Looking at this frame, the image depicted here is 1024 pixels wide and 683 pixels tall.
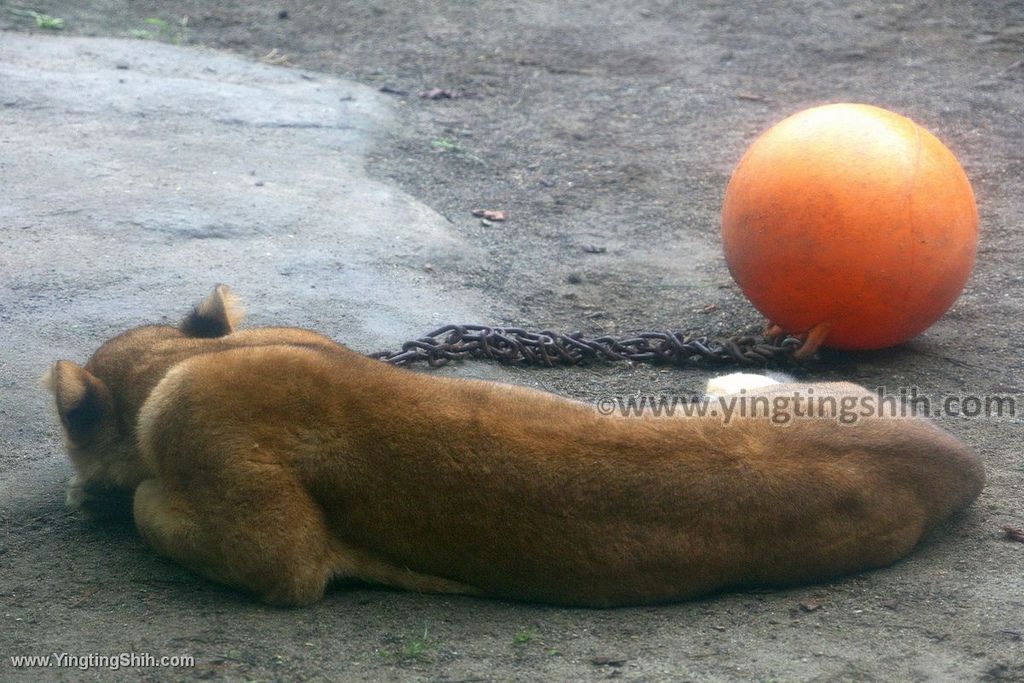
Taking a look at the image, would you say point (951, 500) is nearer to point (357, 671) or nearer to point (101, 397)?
point (357, 671)

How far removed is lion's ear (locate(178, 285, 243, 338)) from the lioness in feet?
1.95

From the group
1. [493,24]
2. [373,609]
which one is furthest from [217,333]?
[493,24]

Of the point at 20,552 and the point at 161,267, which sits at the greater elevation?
the point at 161,267

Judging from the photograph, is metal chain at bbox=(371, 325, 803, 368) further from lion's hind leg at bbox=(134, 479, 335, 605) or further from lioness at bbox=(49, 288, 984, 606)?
lion's hind leg at bbox=(134, 479, 335, 605)

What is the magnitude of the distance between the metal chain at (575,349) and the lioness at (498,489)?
1630 mm

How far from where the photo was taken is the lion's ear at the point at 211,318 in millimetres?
4906

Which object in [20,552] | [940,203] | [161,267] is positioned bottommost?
[20,552]

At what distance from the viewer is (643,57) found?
1205 centimetres

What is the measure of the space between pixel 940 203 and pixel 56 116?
6.27 m

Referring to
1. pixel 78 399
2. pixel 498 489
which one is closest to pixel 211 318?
pixel 78 399

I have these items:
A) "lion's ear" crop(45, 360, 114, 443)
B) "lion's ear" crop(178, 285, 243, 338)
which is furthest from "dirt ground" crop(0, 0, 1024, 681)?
"lion's ear" crop(178, 285, 243, 338)

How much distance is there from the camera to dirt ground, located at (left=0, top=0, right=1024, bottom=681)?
3.88 m

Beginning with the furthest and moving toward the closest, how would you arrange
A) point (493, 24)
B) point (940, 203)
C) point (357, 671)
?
point (493, 24) < point (940, 203) < point (357, 671)

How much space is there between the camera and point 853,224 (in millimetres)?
5727
